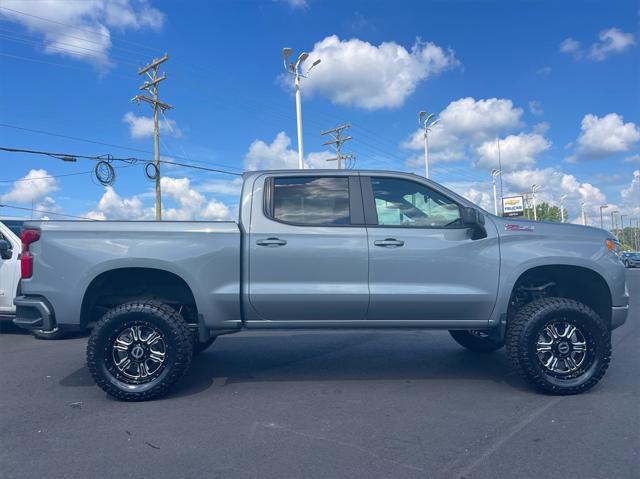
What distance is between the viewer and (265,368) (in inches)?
215

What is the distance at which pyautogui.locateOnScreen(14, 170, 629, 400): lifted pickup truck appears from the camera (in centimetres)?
427

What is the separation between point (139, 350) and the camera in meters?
4.32

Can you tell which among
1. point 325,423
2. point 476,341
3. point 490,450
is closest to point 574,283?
point 476,341

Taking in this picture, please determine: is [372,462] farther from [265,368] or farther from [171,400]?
[265,368]

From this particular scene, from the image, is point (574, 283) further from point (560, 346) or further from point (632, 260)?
point (632, 260)

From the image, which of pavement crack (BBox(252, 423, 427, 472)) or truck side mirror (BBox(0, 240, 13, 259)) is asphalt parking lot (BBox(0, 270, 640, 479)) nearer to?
pavement crack (BBox(252, 423, 427, 472))

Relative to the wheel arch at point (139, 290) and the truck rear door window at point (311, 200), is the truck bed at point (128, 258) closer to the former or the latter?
the wheel arch at point (139, 290)

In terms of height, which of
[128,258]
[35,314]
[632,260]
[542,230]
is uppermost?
[542,230]

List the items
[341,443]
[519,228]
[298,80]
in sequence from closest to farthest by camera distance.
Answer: [341,443]
[519,228]
[298,80]

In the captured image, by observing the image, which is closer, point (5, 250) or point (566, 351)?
point (566, 351)

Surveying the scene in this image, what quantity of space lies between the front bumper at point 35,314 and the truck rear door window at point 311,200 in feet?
7.16

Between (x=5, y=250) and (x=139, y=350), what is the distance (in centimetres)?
418

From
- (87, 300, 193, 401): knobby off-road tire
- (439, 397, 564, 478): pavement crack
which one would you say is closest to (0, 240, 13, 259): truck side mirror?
(87, 300, 193, 401): knobby off-road tire

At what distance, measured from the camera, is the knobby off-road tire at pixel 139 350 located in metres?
4.24
